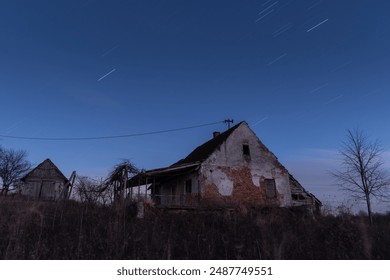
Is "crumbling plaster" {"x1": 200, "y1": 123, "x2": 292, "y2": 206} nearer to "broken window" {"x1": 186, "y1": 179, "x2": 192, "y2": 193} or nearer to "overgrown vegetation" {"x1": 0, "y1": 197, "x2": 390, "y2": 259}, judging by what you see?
"broken window" {"x1": 186, "y1": 179, "x2": 192, "y2": 193}

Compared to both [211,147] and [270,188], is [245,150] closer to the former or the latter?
[211,147]

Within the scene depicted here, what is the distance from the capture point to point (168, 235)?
36.3 feet

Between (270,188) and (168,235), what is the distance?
41.5 feet

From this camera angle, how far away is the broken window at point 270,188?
21.7 m

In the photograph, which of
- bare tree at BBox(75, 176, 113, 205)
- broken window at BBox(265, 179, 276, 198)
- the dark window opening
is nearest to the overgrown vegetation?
bare tree at BBox(75, 176, 113, 205)

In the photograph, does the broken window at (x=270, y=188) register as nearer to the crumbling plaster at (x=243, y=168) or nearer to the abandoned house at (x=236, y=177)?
the abandoned house at (x=236, y=177)

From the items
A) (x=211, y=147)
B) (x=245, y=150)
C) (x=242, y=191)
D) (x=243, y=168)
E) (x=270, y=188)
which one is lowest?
(x=242, y=191)

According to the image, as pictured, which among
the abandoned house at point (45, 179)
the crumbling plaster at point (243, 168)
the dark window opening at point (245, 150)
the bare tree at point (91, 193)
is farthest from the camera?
the abandoned house at point (45, 179)

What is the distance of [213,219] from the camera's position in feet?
47.3

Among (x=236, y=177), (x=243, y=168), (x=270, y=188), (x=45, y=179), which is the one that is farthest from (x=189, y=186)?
(x=45, y=179)

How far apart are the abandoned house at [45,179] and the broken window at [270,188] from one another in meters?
22.2

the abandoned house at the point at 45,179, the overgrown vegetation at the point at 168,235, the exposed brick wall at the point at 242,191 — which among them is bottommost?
the overgrown vegetation at the point at 168,235

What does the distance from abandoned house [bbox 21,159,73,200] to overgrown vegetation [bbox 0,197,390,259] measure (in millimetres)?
20447

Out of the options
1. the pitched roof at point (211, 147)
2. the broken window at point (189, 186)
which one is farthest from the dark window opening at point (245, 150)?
the broken window at point (189, 186)
